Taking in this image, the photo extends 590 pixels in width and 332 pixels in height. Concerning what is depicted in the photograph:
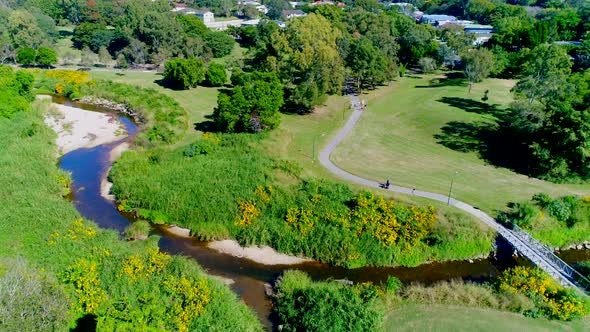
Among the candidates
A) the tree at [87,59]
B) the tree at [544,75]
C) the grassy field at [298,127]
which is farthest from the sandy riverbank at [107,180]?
the tree at [544,75]

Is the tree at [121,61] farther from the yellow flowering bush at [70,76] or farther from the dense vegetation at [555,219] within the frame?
the dense vegetation at [555,219]

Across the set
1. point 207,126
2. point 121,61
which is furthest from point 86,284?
point 121,61

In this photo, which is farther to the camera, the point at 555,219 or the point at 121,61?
the point at 121,61

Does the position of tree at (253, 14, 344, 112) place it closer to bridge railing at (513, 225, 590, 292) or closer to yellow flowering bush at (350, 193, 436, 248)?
yellow flowering bush at (350, 193, 436, 248)

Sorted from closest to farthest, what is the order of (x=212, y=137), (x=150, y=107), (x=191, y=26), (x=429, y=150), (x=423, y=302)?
(x=423, y=302)
(x=429, y=150)
(x=212, y=137)
(x=150, y=107)
(x=191, y=26)

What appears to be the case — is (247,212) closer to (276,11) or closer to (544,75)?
(544,75)

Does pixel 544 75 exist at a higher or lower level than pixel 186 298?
higher
